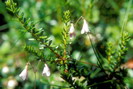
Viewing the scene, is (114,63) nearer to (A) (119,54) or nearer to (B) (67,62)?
(A) (119,54)

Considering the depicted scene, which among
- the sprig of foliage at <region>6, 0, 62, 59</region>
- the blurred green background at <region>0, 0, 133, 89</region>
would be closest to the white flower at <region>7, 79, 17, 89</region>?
the blurred green background at <region>0, 0, 133, 89</region>

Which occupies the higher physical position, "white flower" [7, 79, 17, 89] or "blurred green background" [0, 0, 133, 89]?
"blurred green background" [0, 0, 133, 89]

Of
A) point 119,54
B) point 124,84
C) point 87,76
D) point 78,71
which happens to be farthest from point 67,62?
point 124,84

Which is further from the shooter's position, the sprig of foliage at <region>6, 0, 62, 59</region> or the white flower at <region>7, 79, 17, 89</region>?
the white flower at <region>7, 79, 17, 89</region>

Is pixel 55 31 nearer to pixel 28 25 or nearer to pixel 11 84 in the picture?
pixel 11 84

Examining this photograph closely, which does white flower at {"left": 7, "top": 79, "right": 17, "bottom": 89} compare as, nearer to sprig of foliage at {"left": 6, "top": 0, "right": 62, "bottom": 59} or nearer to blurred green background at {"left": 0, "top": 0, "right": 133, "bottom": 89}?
blurred green background at {"left": 0, "top": 0, "right": 133, "bottom": 89}

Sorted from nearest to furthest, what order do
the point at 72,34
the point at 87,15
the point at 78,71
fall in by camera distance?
the point at 72,34 → the point at 78,71 → the point at 87,15

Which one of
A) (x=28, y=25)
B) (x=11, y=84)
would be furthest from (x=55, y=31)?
(x=28, y=25)

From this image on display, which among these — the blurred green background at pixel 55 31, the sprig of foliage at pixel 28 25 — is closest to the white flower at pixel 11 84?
the blurred green background at pixel 55 31

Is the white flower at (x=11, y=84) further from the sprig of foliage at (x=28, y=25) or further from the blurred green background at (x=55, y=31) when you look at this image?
the sprig of foliage at (x=28, y=25)

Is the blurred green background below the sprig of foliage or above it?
above

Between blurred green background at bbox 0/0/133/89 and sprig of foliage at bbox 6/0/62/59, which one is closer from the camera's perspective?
sprig of foliage at bbox 6/0/62/59
